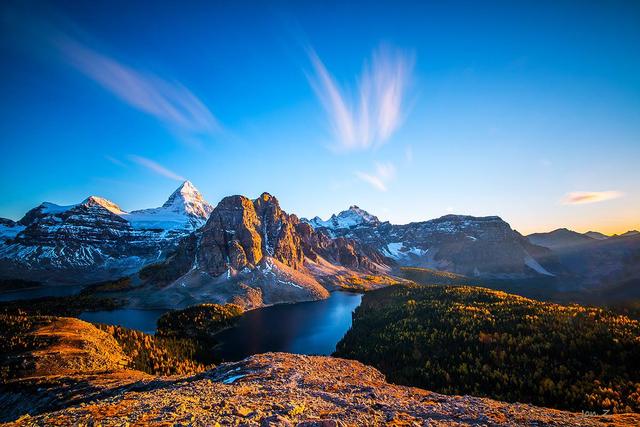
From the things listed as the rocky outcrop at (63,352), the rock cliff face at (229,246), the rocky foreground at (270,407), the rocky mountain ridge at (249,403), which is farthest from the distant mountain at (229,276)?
the rocky foreground at (270,407)

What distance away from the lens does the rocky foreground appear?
13146 mm

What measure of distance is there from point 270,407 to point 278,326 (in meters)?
90.5

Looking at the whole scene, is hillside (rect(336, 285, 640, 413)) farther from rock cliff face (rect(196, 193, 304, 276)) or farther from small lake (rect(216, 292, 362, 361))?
rock cliff face (rect(196, 193, 304, 276))

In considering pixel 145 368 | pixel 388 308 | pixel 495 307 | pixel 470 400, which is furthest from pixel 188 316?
pixel 470 400

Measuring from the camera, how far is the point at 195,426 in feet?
39.2

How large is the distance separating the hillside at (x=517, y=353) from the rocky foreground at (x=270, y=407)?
1365cm

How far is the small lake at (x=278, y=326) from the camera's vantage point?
76625mm

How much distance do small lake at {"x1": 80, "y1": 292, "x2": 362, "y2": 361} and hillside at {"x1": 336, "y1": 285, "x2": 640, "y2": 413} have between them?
17.2 m

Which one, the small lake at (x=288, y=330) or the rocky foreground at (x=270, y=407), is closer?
the rocky foreground at (x=270, y=407)

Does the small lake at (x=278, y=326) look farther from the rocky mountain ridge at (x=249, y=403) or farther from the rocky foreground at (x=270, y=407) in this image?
the rocky foreground at (x=270, y=407)

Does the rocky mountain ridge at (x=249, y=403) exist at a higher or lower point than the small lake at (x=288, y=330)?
higher

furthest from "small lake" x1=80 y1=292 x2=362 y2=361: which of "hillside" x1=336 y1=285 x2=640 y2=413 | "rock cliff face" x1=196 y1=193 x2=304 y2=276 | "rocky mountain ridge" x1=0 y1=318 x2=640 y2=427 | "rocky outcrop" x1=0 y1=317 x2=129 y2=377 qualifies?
"rocky mountain ridge" x1=0 y1=318 x2=640 y2=427

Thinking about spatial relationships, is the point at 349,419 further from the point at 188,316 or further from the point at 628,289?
the point at 628,289

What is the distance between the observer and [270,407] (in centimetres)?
1516
